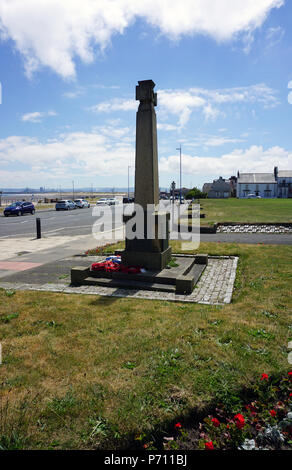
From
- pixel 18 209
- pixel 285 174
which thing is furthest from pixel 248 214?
pixel 285 174

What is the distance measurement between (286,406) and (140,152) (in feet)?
22.6

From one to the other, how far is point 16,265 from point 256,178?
4016 inches

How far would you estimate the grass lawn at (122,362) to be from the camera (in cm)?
301

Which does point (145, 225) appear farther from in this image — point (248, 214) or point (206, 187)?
point (206, 187)

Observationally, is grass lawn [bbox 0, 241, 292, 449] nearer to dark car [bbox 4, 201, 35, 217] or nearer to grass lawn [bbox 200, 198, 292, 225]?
grass lawn [bbox 200, 198, 292, 225]

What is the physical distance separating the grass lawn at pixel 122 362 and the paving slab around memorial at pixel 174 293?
0.42 meters

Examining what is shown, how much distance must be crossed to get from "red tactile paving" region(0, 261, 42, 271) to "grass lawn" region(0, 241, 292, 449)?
347 cm

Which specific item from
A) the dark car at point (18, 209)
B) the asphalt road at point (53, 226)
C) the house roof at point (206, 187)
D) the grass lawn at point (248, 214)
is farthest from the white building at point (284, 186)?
the dark car at point (18, 209)

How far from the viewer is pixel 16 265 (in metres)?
10.4

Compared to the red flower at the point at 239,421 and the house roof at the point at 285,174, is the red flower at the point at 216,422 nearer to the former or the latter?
the red flower at the point at 239,421

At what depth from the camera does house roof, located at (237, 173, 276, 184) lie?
328ft
